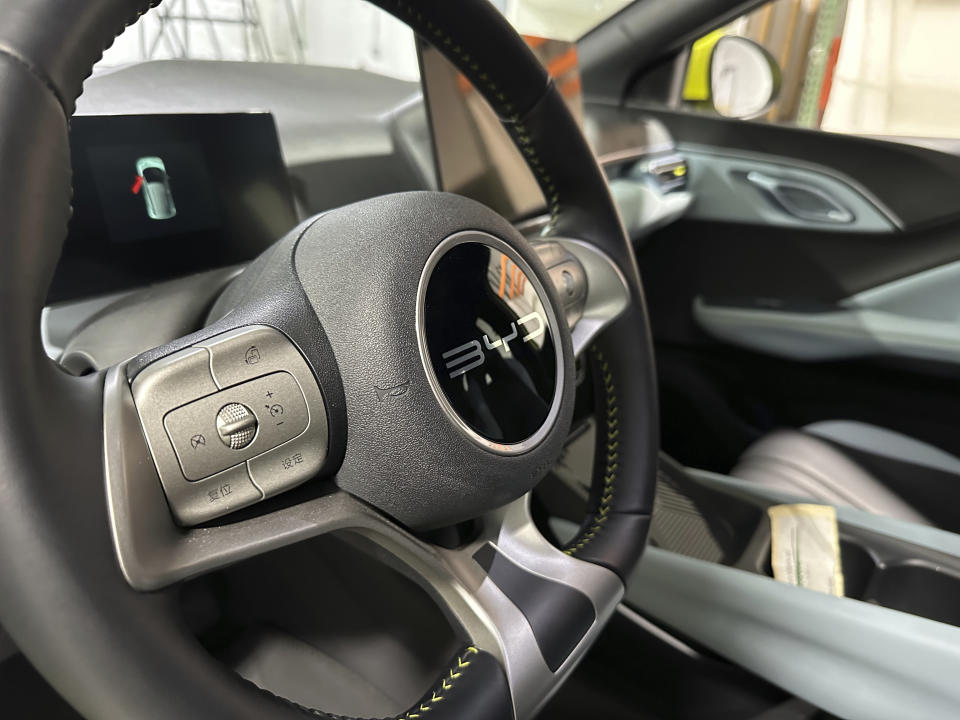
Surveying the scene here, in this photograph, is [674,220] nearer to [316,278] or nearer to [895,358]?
[895,358]

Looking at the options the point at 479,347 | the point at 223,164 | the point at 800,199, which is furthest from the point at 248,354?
the point at 800,199

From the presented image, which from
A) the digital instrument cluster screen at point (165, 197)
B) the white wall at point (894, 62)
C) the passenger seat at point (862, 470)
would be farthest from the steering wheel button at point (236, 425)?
the white wall at point (894, 62)

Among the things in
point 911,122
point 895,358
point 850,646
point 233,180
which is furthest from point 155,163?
point 911,122

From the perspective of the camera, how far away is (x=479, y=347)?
478 mm

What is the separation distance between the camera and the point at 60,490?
0.30m

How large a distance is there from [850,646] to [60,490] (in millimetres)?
714

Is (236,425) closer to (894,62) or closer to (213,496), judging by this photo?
(213,496)

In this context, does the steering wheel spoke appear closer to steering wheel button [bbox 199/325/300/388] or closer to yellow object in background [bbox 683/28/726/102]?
steering wheel button [bbox 199/325/300/388]

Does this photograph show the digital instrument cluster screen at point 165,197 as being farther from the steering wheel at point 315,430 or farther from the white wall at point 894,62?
the white wall at point 894,62

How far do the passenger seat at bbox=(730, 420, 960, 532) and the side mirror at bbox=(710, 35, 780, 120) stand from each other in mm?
705

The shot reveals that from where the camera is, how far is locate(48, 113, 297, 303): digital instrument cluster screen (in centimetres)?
64

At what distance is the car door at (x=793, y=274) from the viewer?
131 cm

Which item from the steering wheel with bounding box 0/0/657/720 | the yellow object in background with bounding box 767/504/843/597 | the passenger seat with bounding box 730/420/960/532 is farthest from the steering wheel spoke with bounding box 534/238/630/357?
the passenger seat with bounding box 730/420/960/532

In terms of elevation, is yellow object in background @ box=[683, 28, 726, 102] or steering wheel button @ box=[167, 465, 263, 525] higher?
yellow object in background @ box=[683, 28, 726, 102]
